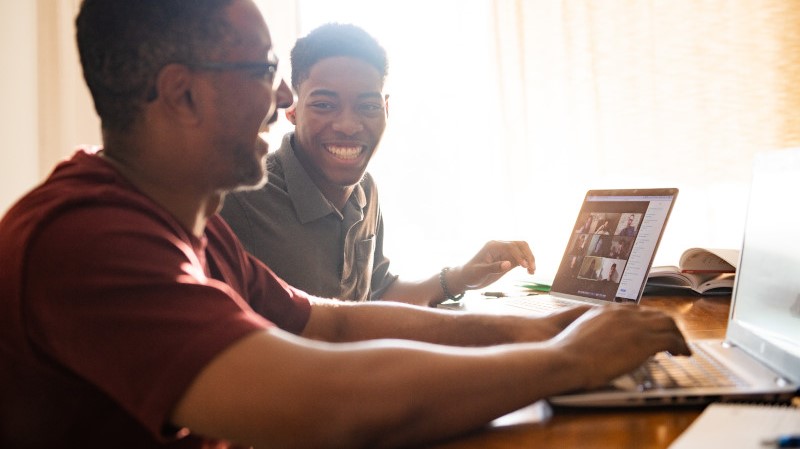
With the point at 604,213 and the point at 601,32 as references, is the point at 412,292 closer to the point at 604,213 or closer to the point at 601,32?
the point at 604,213

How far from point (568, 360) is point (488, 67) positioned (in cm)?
230

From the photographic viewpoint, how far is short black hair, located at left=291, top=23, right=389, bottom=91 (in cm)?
207

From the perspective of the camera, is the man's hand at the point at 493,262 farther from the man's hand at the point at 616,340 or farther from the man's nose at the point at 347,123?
the man's hand at the point at 616,340

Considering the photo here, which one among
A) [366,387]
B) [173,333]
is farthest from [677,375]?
[173,333]

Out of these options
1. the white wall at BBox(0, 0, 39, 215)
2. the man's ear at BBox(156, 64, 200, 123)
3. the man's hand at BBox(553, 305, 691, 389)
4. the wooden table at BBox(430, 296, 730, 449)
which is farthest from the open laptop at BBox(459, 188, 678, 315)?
the white wall at BBox(0, 0, 39, 215)

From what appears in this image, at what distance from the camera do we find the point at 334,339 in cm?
135

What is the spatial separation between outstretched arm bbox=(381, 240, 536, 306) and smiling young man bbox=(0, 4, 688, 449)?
1.00m

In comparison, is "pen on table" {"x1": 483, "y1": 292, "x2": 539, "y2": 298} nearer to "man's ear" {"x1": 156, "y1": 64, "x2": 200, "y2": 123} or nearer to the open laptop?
the open laptop

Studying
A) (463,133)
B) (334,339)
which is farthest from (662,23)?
(334,339)

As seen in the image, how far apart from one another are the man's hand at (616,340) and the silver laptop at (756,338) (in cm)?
3

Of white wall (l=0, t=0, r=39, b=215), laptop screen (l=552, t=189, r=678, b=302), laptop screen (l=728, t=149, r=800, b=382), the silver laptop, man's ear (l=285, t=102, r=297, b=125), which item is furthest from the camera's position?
white wall (l=0, t=0, r=39, b=215)

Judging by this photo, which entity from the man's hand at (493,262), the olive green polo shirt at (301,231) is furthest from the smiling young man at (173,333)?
the man's hand at (493,262)

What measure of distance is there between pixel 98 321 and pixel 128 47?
440 mm

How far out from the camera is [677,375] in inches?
37.7
